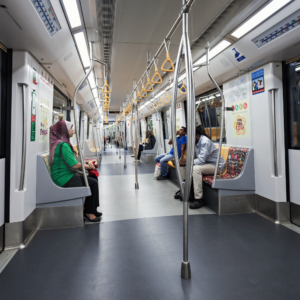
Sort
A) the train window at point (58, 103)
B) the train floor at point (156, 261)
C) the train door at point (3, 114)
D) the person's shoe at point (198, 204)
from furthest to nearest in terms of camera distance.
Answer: the train window at point (58, 103)
the person's shoe at point (198, 204)
the train door at point (3, 114)
the train floor at point (156, 261)

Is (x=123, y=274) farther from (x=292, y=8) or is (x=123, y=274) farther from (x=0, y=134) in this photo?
(x=292, y=8)

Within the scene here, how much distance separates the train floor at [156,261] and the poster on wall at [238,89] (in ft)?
6.99

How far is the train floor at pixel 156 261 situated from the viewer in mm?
1796

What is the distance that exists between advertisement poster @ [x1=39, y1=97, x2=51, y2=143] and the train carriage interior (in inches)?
1.2

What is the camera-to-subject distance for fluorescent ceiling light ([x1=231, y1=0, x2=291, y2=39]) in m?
2.41

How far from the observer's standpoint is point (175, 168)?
3406 mm

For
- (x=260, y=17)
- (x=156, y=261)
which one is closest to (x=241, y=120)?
(x=260, y=17)

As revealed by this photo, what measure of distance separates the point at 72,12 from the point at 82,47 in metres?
1.05

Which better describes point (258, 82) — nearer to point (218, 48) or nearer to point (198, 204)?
point (218, 48)

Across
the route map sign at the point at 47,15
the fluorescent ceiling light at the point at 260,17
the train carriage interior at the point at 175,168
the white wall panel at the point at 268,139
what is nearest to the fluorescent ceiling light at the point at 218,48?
the train carriage interior at the point at 175,168

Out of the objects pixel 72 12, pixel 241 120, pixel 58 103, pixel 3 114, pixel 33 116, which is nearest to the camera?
pixel 3 114

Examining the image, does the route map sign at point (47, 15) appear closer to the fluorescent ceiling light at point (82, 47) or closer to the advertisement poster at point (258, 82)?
the fluorescent ceiling light at point (82, 47)

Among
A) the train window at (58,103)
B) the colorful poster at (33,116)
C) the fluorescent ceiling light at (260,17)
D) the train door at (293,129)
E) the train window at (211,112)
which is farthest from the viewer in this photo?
the train window at (211,112)

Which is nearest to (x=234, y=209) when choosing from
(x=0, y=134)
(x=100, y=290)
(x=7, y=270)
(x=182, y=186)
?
(x=182, y=186)
